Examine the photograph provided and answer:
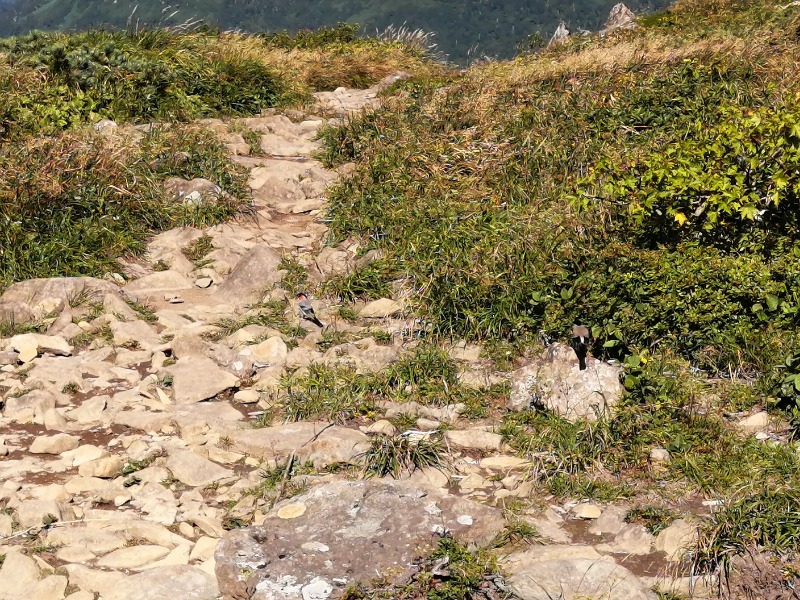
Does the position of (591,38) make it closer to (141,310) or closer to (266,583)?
(141,310)

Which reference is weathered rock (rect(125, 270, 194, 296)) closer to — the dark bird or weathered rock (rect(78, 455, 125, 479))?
weathered rock (rect(78, 455, 125, 479))

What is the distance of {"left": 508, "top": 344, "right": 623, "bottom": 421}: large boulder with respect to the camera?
20.8ft

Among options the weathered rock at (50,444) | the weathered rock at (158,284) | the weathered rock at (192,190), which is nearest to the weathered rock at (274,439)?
the weathered rock at (50,444)

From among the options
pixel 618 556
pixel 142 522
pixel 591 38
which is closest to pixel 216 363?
pixel 142 522

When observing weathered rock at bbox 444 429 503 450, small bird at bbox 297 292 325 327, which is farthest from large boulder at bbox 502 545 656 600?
small bird at bbox 297 292 325 327

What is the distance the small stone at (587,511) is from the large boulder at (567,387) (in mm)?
786

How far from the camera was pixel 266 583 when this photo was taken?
15.1 ft

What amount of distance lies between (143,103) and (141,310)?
5.11 metres

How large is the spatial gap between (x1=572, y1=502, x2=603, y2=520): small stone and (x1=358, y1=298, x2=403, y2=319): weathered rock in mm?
2923

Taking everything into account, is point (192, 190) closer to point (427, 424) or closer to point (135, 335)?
point (135, 335)

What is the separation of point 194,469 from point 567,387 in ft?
7.82

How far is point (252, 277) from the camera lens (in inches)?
351

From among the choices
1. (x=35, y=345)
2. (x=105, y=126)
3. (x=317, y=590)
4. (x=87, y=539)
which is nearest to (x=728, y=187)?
(x=317, y=590)

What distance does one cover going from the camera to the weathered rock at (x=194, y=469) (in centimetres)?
582
